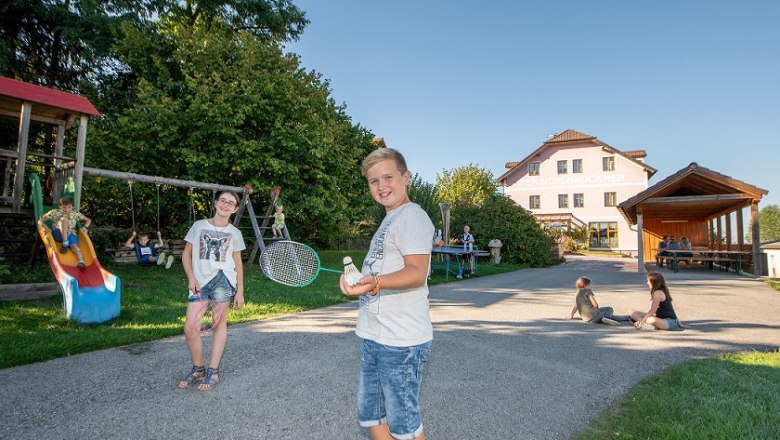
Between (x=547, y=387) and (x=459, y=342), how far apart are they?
74.9 inches

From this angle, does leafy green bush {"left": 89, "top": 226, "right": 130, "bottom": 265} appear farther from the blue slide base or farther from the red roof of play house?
the blue slide base

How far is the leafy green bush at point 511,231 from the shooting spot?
75.6 feet

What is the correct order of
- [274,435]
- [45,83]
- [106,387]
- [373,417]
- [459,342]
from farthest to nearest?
1. [45,83]
2. [459,342]
3. [106,387]
4. [274,435]
5. [373,417]

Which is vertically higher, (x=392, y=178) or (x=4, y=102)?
(x=4, y=102)

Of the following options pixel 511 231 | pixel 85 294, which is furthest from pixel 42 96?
pixel 511 231

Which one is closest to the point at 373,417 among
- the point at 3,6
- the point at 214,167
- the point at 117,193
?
the point at 214,167

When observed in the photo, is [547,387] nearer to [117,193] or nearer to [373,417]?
[373,417]

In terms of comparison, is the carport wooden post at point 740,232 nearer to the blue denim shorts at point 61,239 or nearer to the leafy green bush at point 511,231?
the leafy green bush at point 511,231

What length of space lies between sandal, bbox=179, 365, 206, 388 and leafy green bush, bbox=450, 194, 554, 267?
20590 millimetres

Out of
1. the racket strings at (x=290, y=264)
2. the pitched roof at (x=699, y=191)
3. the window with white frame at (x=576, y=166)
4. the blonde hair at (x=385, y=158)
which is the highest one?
the window with white frame at (x=576, y=166)

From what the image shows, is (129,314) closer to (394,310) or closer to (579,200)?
(394,310)

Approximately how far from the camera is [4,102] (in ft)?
31.2

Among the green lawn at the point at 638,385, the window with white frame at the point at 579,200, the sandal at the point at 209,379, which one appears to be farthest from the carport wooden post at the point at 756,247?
the window with white frame at the point at 579,200

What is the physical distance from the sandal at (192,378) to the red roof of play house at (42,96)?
329 inches
